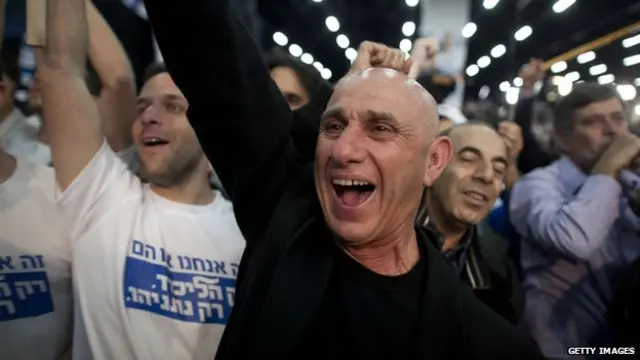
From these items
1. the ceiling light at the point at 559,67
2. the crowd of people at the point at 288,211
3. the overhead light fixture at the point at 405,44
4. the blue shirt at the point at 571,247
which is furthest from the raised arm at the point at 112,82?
the ceiling light at the point at 559,67

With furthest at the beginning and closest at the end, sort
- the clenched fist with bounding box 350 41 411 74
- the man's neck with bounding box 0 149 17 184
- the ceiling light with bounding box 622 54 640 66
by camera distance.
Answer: the ceiling light with bounding box 622 54 640 66 → the man's neck with bounding box 0 149 17 184 → the clenched fist with bounding box 350 41 411 74

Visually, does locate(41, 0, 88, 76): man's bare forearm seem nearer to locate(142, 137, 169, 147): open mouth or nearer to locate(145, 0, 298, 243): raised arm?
locate(142, 137, 169, 147): open mouth

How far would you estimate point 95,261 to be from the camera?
910 mm

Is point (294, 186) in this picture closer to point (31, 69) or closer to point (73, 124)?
point (73, 124)

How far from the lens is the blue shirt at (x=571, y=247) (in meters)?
1.12

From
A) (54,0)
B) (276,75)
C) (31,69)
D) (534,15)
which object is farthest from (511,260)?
(31,69)

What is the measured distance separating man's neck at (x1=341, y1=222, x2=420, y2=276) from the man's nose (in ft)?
0.36

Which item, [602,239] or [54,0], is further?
[602,239]

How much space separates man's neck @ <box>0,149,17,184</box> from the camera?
3.14 ft

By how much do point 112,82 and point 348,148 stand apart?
695 millimetres

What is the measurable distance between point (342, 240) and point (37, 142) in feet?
2.78

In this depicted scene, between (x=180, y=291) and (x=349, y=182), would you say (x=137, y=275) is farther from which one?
(x=349, y=182)

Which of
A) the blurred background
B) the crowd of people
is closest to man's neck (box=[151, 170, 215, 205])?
the crowd of people

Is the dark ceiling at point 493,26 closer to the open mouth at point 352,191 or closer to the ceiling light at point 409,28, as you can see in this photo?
the ceiling light at point 409,28
